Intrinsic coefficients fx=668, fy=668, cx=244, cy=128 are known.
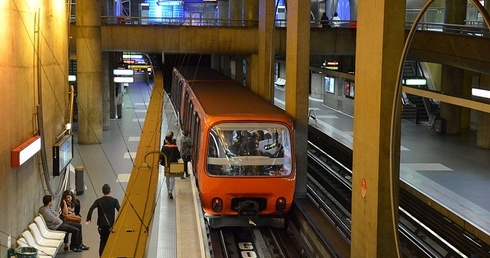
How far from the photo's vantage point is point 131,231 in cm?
604

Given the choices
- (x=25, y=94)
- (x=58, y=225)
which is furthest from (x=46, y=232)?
(x=25, y=94)

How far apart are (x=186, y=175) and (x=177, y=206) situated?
3094 millimetres

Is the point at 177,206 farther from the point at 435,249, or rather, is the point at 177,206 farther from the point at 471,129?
the point at 471,129

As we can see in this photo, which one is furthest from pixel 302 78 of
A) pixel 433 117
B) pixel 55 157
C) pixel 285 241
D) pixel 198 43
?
pixel 433 117

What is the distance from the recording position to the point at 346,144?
23672 millimetres

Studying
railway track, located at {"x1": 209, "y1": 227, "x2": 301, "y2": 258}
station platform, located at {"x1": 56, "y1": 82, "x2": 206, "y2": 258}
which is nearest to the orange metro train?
railway track, located at {"x1": 209, "y1": 227, "x2": 301, "y2": 258}

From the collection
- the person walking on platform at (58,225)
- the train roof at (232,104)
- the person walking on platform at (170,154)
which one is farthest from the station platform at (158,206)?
the train roof at (232,104)

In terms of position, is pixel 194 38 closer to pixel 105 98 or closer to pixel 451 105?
pixel 105 98

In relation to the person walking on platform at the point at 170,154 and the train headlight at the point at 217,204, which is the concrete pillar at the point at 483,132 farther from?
the train headlight at the point at 217,204

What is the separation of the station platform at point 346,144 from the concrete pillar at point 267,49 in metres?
4.24

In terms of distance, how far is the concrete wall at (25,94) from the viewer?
10289 mm

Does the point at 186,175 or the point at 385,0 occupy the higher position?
the point at 385,0

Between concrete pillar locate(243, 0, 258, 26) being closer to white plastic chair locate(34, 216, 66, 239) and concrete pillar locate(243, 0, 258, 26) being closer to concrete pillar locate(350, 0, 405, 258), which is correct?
white plastic chair locate(34, 216, 66, 239)

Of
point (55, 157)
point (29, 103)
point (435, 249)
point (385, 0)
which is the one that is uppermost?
point (385, 0)
